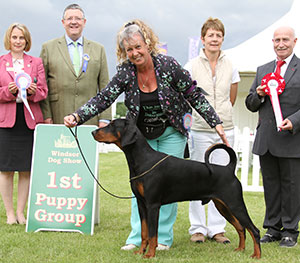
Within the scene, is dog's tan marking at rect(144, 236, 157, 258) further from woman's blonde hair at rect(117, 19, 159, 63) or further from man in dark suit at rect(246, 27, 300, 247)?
woman's blonde hair at rect(117, 19, 159, 63)

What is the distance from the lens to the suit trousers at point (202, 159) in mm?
4020

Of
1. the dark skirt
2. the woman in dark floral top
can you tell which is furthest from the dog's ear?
the dark skirt

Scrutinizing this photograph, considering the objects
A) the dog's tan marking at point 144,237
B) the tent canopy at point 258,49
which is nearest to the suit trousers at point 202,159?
the dog's tan marking at point 144,237

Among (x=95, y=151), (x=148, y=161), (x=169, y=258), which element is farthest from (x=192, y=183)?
(x=95, y=151)

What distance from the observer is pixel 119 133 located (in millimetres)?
3127

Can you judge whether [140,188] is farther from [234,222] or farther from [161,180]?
[234,222]

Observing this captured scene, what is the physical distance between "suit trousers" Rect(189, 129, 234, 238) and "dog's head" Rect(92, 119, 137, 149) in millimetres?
1080

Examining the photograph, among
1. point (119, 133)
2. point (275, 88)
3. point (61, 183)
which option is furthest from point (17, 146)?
point (275, 88)

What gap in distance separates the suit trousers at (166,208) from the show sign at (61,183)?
695mm

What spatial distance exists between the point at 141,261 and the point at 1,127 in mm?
2216

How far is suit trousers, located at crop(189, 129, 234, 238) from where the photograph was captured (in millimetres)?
4020

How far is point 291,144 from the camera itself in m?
3.85

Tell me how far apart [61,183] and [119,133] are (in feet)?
5.00

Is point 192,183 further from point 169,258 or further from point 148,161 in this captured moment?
point 169,258
